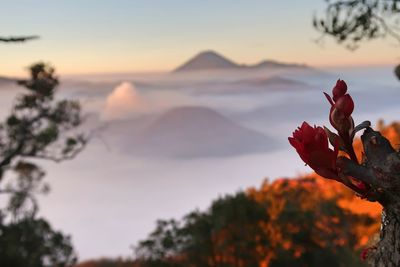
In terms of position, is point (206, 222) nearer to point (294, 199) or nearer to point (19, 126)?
point (19, 126)

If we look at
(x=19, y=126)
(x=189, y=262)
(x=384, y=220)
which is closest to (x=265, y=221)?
(x=189, y=262)

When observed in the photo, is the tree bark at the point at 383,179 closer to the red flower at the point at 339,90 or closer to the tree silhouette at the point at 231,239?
the red flower at the point at 339,90

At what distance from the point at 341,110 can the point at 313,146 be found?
0.78 feet

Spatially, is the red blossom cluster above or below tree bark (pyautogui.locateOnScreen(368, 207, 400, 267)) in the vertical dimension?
above

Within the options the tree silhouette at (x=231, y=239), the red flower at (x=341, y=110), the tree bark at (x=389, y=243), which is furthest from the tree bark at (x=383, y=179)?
the tree silhouette at (x=231, y=239)

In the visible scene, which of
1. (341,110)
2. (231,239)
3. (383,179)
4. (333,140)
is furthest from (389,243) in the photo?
(231,239)

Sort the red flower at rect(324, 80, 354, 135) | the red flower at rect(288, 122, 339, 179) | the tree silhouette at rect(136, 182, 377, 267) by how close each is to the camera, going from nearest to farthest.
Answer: the red flower at rect(288, 122, 339, 179)
the red flower at rect(324, 80, 354, 135)
the tree silhouette at rect(136, 182, 377, 267)

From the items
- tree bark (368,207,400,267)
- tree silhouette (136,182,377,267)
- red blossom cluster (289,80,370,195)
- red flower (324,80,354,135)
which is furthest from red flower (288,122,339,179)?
tree silhouette (136,182,377,267)

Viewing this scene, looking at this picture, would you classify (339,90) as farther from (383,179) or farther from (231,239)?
(231,239)

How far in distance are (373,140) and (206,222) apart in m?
16.2

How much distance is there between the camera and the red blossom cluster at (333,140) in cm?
222

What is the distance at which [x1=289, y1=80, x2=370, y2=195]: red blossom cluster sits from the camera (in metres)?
2.22

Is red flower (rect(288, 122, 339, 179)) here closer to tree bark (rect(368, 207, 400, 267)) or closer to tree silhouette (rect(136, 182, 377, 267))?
tree bark (rect(368, 207, 400, 267))

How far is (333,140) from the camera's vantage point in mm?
2311
